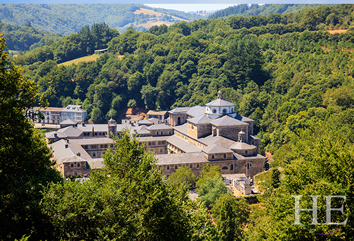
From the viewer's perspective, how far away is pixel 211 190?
4631cm

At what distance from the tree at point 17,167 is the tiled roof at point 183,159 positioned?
34.7 m

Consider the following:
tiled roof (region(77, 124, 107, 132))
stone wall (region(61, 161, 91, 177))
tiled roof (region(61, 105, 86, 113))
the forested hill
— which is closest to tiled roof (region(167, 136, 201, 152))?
tiled roof (region(77, 124, 107, 132))

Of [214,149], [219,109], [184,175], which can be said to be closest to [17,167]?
[184,175]

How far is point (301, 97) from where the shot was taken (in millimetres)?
83500

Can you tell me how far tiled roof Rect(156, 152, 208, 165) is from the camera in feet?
192

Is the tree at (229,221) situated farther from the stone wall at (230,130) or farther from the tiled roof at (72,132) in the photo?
the tiled roof at (72,132)

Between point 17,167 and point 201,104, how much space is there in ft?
245

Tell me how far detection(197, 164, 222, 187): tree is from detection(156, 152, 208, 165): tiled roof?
2453 mm

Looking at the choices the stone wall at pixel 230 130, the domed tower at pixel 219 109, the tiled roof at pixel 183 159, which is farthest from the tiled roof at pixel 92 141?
the stone wall at pixel 230 130

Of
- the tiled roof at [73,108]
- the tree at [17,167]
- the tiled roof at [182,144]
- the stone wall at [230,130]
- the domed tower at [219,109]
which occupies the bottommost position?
the tiled roof at [73,108]

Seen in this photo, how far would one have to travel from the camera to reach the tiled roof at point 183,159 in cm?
5850

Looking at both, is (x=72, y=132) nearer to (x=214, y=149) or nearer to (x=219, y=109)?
(x=219, y=109)

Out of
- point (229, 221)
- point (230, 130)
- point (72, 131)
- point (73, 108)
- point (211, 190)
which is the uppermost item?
point (230, 130)

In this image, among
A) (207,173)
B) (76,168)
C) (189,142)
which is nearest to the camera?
(207,173)
